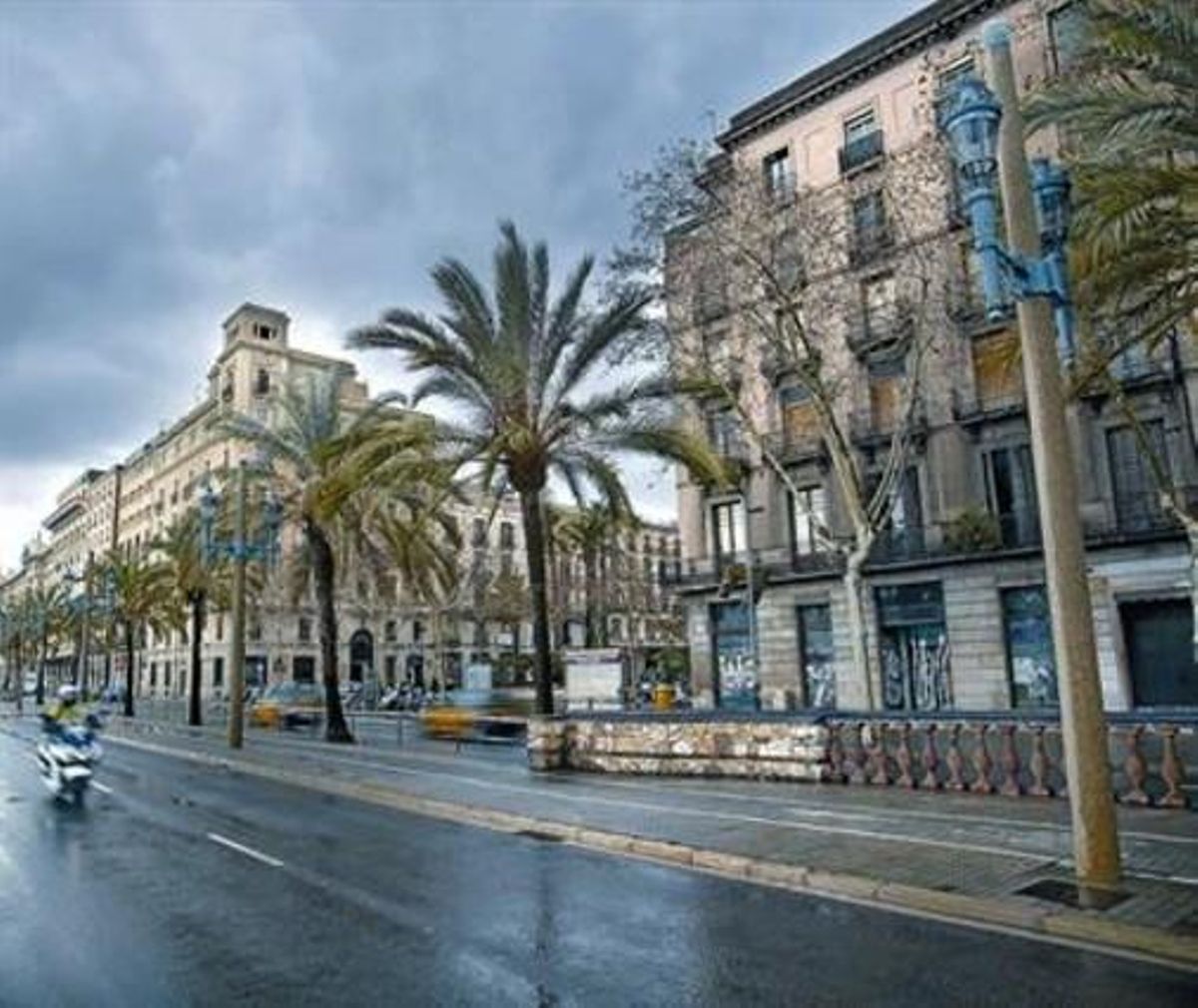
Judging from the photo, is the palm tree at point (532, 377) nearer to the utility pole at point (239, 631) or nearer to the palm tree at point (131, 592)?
the utility pole at point (239, 631)

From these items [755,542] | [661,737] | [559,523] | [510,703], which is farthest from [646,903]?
[559,523]

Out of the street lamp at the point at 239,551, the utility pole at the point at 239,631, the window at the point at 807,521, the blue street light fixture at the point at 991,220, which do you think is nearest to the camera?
the blue street light fixture at the point at 991,220

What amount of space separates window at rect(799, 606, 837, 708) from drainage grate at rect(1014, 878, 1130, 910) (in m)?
27.5

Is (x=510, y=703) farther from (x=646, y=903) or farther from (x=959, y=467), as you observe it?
(x=646, y=903)

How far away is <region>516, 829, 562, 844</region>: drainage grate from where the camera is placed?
37.9 feet

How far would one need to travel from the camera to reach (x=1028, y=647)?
101ft

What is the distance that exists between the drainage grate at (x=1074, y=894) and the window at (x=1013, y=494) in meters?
24.3

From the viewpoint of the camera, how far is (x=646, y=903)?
829 centimetres

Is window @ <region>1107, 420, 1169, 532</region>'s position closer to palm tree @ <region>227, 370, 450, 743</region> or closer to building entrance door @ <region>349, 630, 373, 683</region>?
palm tree @ <region>227, 370, 450, 743</region>

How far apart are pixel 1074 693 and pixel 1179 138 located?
763cm

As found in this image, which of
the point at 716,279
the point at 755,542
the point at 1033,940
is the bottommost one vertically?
the point at 1033,940

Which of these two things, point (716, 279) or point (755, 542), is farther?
point (755, 542)

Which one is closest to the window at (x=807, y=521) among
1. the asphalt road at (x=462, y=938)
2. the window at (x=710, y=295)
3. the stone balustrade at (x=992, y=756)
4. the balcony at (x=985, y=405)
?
the balcony at (x=985, y=405)

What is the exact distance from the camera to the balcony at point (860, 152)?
34719mm
